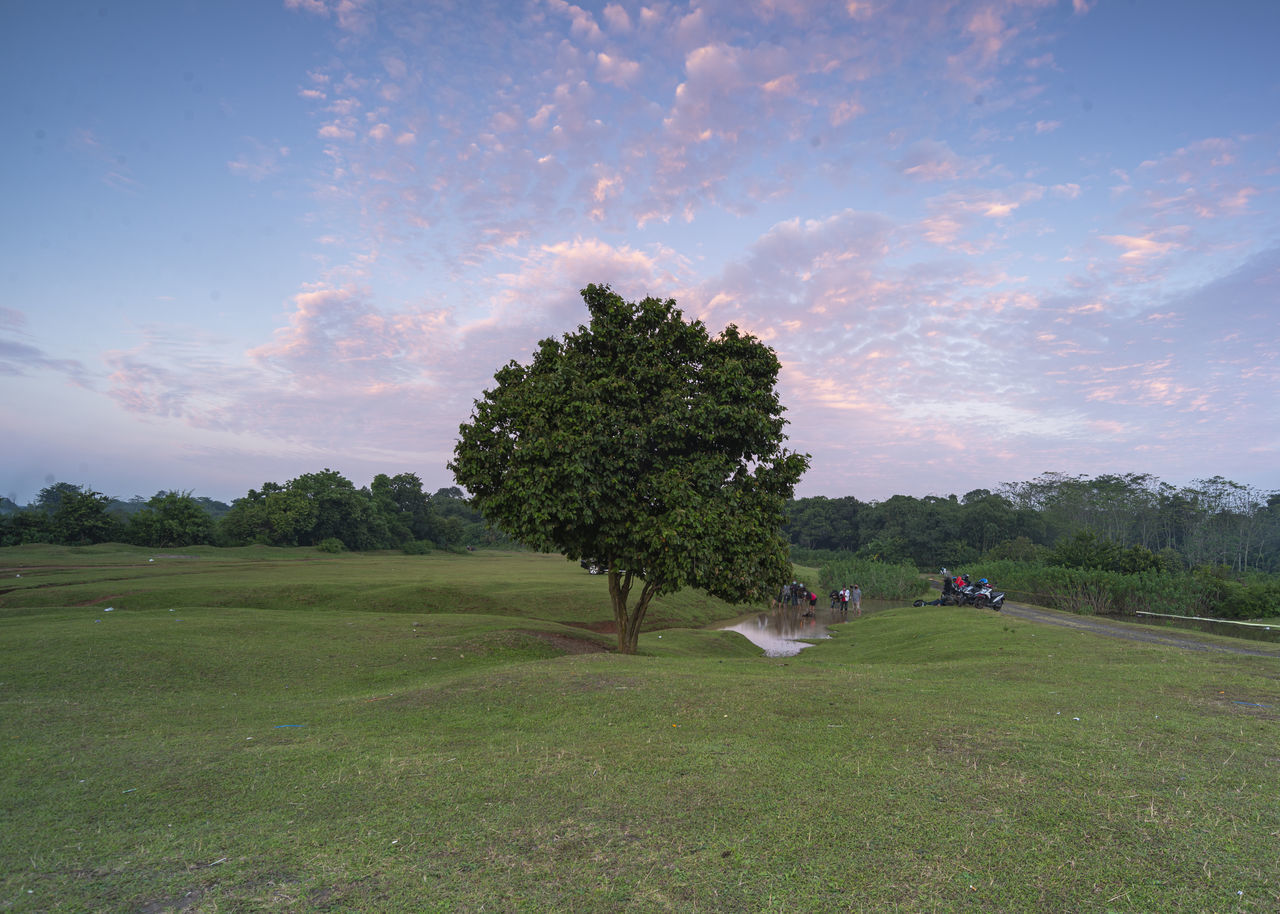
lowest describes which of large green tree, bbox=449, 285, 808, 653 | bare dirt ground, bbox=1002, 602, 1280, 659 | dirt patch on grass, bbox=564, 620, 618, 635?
dirt patch on grass, bbox=564, 620, 618, 635

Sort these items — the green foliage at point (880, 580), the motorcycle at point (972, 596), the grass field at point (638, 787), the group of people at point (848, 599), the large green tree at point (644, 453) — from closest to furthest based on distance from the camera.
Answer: the grass field at point (638, 787)
the large green tree at point (644, 453)
the motorcycle at point (972, 596)
the group of people at point (848, 599)
the green foliage at point (880, 580)

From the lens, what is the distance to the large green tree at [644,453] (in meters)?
17.1

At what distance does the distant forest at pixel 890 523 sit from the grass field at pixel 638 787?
50.3m

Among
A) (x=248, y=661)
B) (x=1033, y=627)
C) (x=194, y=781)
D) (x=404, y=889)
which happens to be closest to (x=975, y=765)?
(x=404, y=889)

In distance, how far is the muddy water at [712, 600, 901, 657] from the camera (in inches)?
1276

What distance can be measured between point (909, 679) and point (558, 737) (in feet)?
27.4

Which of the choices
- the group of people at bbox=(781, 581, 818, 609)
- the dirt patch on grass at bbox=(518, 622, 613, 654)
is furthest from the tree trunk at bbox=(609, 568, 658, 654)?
the group of people at bbox=(781, 581, 818, 609)

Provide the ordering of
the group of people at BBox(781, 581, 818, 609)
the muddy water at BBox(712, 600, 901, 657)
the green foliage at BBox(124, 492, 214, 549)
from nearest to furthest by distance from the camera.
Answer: the muddy water at BBox(712, 600, 901, 657) → the group of people at BBox(781, 581, 818, 609) → the green foliage at BBox(124, 492, 214, 549)

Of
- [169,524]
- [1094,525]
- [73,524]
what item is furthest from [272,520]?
[1094,525]

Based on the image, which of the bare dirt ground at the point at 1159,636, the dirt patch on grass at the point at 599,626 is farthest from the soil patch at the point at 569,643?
the bare dirt ground at the point at 1159,636

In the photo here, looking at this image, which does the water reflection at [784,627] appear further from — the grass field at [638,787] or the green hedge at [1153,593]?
the grass field at [638,787]

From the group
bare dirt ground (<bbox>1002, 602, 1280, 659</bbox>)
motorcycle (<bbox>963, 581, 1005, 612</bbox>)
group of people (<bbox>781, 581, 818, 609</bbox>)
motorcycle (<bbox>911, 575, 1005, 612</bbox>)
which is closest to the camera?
bare dirt ground (<bbox>1002, 602, 1280, 659</bbox>)

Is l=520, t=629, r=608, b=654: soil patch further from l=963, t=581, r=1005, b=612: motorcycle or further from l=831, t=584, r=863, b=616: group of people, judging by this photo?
l=831, t=584, r=863, b=616: group of people

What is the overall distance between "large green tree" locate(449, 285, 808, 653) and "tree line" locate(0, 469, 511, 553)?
31650 mm
